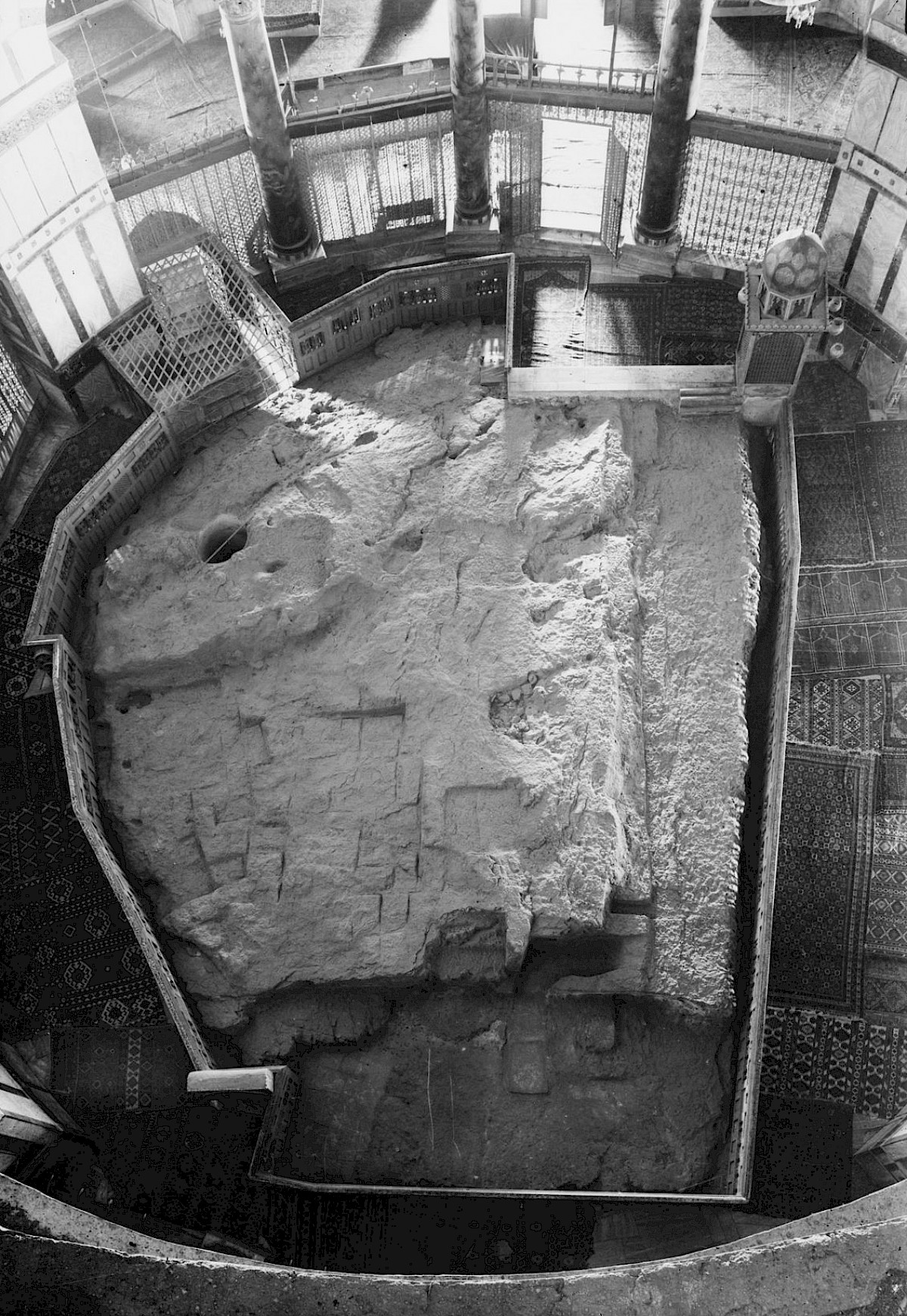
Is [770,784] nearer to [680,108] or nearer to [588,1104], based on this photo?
[588,1104]

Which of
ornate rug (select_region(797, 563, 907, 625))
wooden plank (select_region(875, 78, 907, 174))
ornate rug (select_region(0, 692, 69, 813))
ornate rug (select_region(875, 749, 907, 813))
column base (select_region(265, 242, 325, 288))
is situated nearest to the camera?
ornate rug (select_region(875, 749, 907, 813))

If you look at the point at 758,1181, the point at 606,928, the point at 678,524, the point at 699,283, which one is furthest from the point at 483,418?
the point at 758,1181

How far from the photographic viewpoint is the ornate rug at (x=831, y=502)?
10.5 meters

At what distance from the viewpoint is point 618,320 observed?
451 inches

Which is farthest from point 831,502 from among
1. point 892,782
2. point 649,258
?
point 649,258

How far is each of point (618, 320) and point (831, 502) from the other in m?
2.48

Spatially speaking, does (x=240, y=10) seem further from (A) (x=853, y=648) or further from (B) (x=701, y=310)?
(A) (x=853, y=648)

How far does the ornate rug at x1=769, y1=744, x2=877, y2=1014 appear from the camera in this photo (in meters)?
9.15

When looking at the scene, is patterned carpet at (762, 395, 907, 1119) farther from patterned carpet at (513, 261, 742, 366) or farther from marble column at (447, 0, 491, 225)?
marble column at (447, 0, 491, 225)

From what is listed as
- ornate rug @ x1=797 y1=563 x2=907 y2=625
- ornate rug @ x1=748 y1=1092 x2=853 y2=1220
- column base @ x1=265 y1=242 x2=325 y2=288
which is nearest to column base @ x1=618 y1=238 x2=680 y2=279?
column base @ x1=265 y1=242 x2=325 y2=288

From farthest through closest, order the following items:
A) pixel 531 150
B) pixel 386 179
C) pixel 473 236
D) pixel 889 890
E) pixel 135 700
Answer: pixel 386 179 < pixel 473 236 < pixel 531 150 < pixel 135 700 < pixel 889 890

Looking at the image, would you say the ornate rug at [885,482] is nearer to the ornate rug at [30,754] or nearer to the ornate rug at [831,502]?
the ornate rug at [831,502]

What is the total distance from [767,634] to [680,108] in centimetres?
443

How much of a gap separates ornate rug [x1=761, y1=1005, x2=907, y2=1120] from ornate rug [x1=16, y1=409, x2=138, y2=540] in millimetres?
7007
